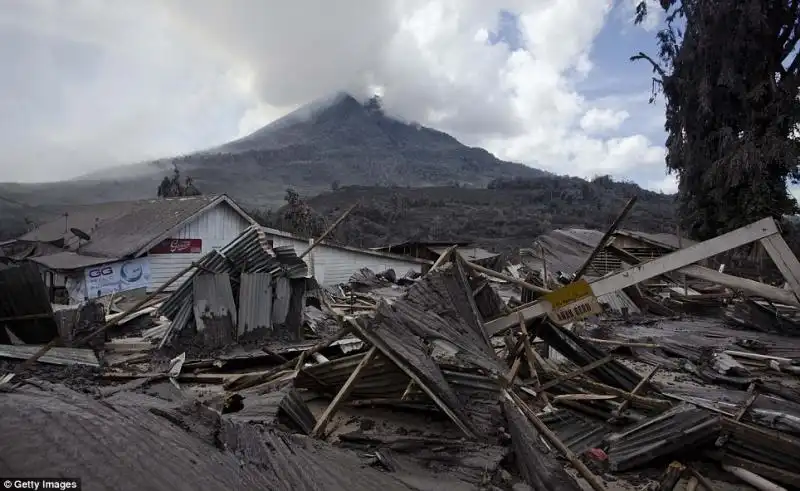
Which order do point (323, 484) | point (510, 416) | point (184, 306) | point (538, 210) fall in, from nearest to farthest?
point (323, 484)
point (510, 416)
point (184, 306)
point (538, 210)

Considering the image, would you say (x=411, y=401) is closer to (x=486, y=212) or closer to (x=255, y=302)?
(x=255, y=302)

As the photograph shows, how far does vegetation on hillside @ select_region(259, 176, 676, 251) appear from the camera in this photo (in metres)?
50.0

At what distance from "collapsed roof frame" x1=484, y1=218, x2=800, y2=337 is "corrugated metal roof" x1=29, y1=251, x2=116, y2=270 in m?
16.7

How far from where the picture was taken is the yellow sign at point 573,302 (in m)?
5.93

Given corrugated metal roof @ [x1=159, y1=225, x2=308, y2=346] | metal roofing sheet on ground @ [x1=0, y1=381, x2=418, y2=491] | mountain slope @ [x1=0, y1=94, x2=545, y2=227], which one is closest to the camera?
metal roofing sheet on ground @ [x1=0, y1=381, x2=418, y2=491]

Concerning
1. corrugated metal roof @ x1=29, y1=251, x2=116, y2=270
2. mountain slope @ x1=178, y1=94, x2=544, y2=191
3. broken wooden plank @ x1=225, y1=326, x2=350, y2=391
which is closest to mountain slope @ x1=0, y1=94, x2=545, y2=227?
mountain slope @ x1=178, y1=94, x2=544, y2=191

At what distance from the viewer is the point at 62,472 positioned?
2.01 m

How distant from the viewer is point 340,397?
175 inches

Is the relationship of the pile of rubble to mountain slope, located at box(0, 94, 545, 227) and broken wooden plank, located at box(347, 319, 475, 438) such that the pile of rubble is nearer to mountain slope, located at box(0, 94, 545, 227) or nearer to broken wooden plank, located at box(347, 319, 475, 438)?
broken wooden plank, located at box(347, 319, 475, 438)

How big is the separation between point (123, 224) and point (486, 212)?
48781mm

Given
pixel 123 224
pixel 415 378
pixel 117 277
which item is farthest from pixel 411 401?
pixel 123 224

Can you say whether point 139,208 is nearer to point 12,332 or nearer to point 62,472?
point 12,332

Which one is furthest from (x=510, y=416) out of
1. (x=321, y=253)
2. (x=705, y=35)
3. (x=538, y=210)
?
(x=538, y=210)

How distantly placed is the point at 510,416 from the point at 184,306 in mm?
6609
